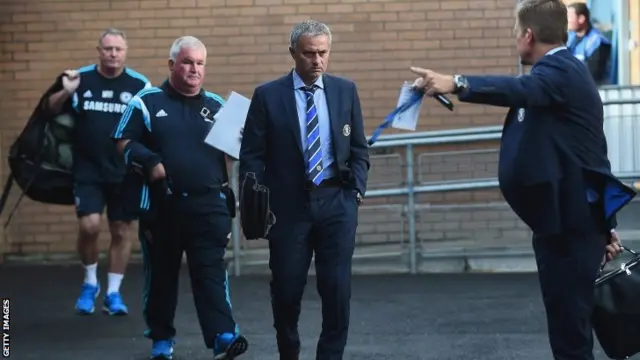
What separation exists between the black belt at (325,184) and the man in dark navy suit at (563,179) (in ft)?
3.74

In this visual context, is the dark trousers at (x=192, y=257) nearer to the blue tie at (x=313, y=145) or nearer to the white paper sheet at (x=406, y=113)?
the blue tie at (x=313, y=145)

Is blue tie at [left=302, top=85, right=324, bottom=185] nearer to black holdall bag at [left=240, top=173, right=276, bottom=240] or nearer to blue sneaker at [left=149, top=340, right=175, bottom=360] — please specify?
black holdall bag at [left=240, top=173, right=276, bottom=240]

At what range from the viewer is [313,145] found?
6449mm

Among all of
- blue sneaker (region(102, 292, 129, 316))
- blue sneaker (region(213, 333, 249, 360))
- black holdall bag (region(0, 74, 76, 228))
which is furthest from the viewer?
blue sneaker (region(102, 292, 129, 316))

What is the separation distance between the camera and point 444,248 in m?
11.3

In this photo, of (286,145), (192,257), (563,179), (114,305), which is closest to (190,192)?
(192,257)

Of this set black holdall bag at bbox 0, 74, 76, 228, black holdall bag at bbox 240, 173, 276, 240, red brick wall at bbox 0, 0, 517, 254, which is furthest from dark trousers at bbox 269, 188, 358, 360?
red brick wall at bbox 0, 0, 517, 254

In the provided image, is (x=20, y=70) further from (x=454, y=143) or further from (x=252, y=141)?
(x=252, y=141)

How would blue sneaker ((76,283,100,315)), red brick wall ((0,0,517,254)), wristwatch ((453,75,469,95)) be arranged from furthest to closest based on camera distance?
1. red brick wall ((0,0,517,254))
2. blue sneaker ((76,283,100,315))
3. wristwatch ((453,75,469,95))

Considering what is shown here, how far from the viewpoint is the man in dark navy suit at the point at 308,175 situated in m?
6.43

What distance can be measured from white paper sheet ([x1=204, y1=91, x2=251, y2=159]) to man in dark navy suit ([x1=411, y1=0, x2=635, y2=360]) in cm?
208

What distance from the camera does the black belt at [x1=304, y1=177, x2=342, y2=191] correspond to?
21.0 ft

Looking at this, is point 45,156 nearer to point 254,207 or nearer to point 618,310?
point 254,207

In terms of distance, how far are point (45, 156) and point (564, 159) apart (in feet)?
15.0
